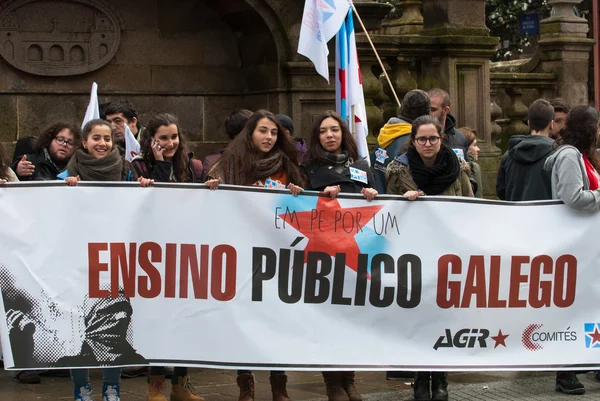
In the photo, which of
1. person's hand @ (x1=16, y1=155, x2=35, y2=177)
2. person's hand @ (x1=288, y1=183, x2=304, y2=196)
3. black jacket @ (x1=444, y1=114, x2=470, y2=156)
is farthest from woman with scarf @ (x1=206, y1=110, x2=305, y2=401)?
black jacket @ (x1=444, y1=114, x2=470, y2=156)

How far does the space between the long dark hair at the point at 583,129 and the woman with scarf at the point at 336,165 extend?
4.71 ft

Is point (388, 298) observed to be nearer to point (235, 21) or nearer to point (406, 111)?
point (406, 111)

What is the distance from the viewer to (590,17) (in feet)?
83.2

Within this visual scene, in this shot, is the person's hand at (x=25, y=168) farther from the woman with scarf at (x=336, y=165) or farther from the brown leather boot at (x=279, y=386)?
the brown leather boot at (x=279, y=386)

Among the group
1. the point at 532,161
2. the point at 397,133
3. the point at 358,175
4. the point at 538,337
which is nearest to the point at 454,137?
the point at 397,133

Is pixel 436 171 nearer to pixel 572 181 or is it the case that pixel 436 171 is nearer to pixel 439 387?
pixel 572 181

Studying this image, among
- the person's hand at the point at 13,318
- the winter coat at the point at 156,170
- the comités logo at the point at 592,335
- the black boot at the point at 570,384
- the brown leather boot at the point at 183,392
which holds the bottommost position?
the black boot at the point at 570,384

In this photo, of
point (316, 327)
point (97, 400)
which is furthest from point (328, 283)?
point (97, 400)

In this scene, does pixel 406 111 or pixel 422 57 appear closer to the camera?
pixel 406 111

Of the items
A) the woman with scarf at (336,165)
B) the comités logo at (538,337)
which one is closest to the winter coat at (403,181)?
the woman with scarf at (336,165)

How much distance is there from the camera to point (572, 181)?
26.3 ft

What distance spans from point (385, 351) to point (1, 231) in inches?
93.9

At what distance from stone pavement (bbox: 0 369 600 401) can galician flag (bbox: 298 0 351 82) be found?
2.45 metres

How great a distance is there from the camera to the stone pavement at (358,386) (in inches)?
321
